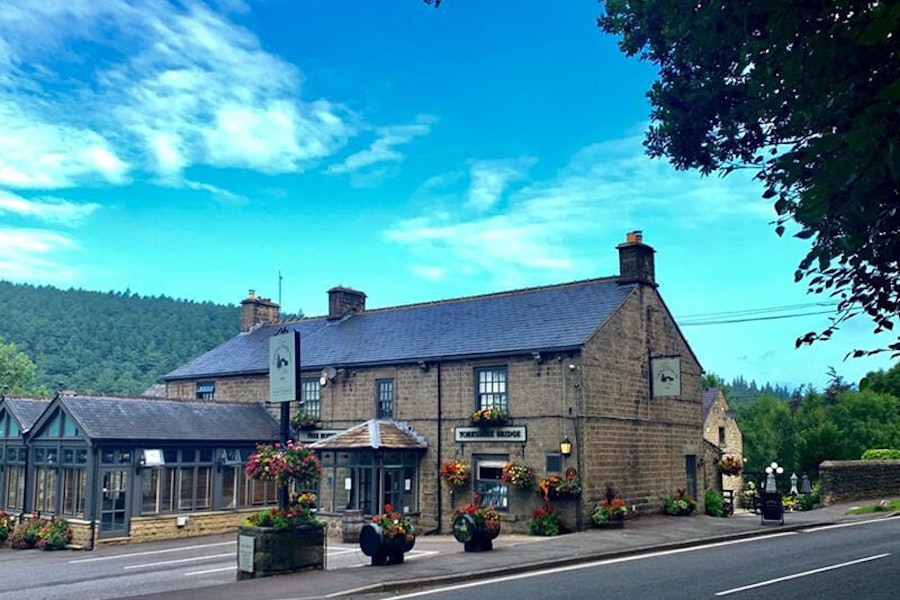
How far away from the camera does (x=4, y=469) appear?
92.6 feet

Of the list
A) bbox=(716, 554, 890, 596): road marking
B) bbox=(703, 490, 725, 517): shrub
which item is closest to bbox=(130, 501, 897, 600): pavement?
bbox=(703, 490, 725, 517): shrub

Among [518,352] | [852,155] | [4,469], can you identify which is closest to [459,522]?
[518,352]

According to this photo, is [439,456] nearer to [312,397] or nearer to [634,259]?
[312,397]

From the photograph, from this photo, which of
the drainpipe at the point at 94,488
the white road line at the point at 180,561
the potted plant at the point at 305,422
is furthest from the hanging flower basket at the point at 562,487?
the drainpipe at the point at 94,488

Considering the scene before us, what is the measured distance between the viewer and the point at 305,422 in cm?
3033

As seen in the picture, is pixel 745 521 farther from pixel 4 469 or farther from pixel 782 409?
pixel 782 409

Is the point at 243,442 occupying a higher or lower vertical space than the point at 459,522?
higher

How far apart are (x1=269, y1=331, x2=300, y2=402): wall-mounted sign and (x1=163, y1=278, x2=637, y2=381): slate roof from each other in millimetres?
8650

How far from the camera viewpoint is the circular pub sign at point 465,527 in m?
18.9

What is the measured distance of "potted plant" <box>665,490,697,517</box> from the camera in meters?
26.7

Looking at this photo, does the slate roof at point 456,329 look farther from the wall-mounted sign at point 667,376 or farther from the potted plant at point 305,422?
the wall-mounted sign at point 667,376

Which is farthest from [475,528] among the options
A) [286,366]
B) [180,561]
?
[180,561]

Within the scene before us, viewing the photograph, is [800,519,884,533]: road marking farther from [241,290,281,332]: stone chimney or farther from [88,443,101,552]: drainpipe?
[241,290,281,332]: stone chimney

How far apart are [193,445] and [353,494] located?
6.11 meters
